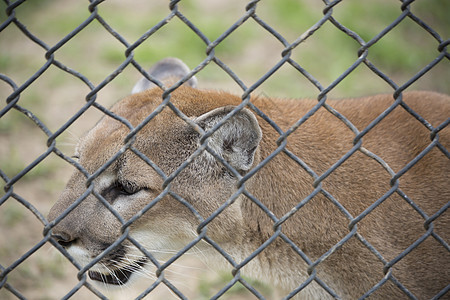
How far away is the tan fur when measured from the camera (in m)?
2.87

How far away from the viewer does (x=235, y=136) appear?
2693 millimetres

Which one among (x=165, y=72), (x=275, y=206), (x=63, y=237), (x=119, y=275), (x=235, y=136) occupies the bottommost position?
(x=275, y=206)

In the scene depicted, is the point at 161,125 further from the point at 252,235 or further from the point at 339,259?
the point at 339,259

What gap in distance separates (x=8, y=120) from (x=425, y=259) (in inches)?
176

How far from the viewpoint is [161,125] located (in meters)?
2.93

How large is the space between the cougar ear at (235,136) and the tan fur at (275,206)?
7.8 inches

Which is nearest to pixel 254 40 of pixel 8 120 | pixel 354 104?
pixel 8 120

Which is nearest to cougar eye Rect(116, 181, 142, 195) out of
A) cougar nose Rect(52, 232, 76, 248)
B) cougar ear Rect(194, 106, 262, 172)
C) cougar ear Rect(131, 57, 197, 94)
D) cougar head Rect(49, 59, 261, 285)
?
cougar head Rect(49, 59, 261, 285)

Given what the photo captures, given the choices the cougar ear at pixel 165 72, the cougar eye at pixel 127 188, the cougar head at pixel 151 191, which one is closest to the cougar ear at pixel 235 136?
the cougar head at pixel 151 191

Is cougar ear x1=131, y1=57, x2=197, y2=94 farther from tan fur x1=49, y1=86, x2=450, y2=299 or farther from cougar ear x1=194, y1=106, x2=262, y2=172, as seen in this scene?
cougar ear x1=194, y1=106, x2=262, y2=172

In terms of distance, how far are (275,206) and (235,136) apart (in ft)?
1.74

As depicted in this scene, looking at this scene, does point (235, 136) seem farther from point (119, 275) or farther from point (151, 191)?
point (119, 275)

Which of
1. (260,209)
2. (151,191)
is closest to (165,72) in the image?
(151,191)

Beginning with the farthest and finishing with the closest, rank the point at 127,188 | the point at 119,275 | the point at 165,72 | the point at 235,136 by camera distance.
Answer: the point at 165,72 < the point at 119,275 < the point at 127,188 < the point at 235,136
